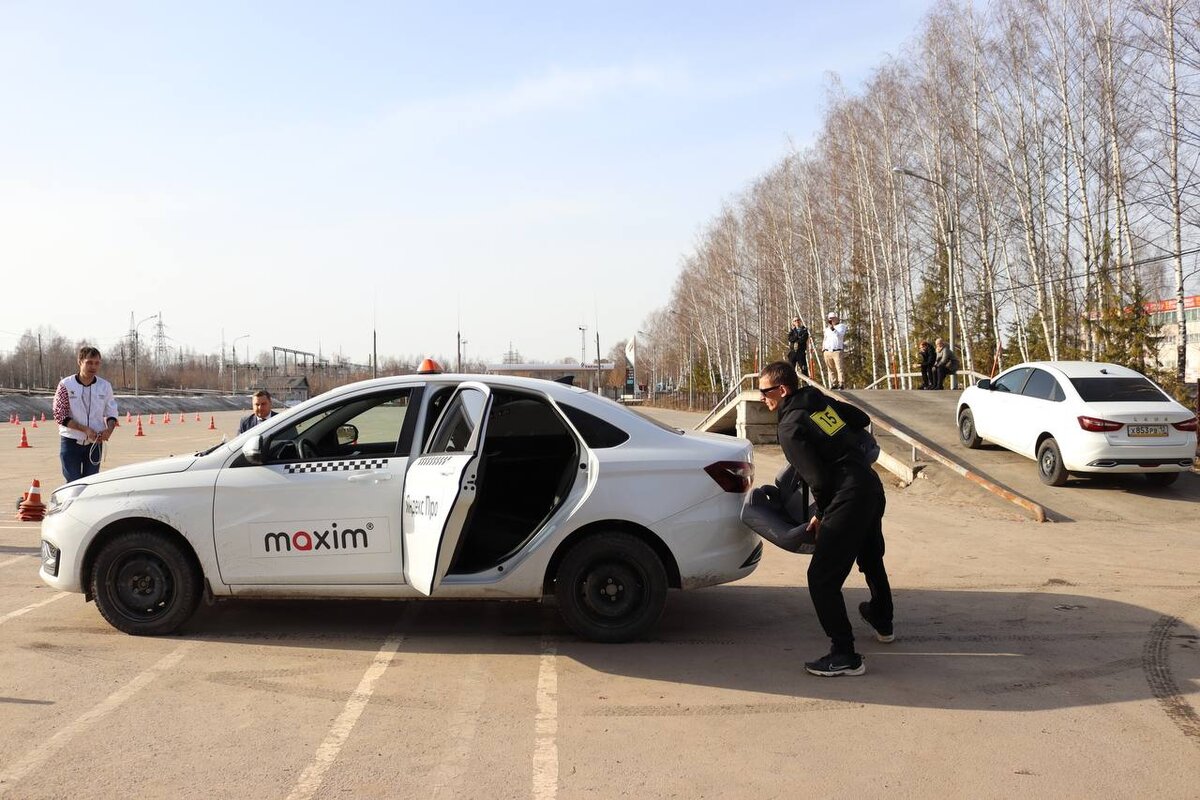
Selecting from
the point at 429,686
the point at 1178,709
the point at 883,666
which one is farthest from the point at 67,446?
the point at 1178,709

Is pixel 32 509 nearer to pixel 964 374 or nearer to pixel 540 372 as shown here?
pixel 540 372

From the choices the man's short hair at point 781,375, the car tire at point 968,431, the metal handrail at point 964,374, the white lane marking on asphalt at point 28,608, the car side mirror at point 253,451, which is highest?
the metal handrail at point 964,374

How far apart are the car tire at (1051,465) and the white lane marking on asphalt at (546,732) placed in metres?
9.78

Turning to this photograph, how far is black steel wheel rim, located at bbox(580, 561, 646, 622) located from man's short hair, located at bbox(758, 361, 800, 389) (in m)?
1.45

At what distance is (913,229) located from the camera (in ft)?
128

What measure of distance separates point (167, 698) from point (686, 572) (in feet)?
9.89

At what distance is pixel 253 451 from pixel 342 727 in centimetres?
217

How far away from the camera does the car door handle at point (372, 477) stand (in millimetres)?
6188

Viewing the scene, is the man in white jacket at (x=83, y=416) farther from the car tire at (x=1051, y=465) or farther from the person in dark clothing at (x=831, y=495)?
the car tire at (x=1051, y=465)

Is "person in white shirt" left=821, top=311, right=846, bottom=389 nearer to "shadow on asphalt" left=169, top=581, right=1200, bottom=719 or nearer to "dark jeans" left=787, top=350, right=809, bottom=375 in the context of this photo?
"dark jeans" left=787, top=350, right=809, bottom=375

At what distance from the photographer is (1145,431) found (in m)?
12.7

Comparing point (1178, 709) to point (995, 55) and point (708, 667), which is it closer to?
point (708, 667)

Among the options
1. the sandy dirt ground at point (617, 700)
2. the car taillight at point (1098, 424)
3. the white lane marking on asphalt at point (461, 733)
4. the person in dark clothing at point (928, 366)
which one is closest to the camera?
the white lane marking on asphalt at point (461, 733)

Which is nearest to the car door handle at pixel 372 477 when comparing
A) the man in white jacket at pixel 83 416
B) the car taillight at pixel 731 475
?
the car taillight at pixel 731 475
